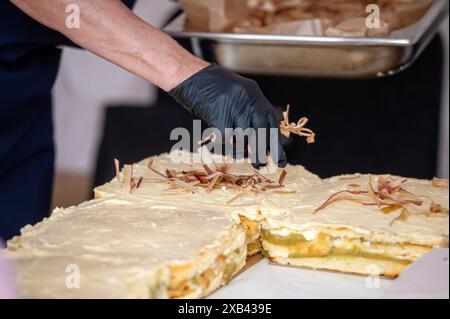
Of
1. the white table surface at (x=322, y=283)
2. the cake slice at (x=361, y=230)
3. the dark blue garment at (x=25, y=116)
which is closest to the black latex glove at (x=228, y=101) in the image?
the cake slice at (x=361, y=230)

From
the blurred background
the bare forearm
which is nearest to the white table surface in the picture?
the bare forearm

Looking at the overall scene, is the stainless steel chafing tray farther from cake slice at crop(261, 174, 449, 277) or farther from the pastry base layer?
the pastry base layer

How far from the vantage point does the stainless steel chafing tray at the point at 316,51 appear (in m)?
2.11

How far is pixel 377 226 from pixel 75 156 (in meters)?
3.58

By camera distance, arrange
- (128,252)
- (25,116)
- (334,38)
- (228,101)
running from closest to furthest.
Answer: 1. (128,252)
2. (228,101)
3. (334,38)
4. (25,116)

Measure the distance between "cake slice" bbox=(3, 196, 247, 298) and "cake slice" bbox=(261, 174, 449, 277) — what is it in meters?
0.11

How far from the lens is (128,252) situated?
4.56 ft

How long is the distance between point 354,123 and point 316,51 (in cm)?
125

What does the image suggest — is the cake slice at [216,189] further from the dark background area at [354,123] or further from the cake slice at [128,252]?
the dark background area at [354,123]

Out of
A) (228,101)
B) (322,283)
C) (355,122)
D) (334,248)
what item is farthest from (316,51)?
(355,122)

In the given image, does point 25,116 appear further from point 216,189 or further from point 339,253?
point 339,253

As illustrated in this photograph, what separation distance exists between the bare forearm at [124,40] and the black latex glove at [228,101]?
37 mm

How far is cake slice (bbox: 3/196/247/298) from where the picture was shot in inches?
49.6

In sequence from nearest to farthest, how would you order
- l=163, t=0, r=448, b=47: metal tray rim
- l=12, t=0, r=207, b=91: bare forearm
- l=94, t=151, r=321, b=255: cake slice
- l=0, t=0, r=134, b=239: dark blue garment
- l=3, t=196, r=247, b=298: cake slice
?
1. l=3, t=196, r=247, b=298: cake slice
2. l=94, t=151, r=321, b=255: cake slice
3. l=12, t=0, r=207, b=91: bare forearm
4. l=163, t=0, r=448, b=47: metal tray rim
5. l=0, t=0, r=134, b=239: dark blue garment
